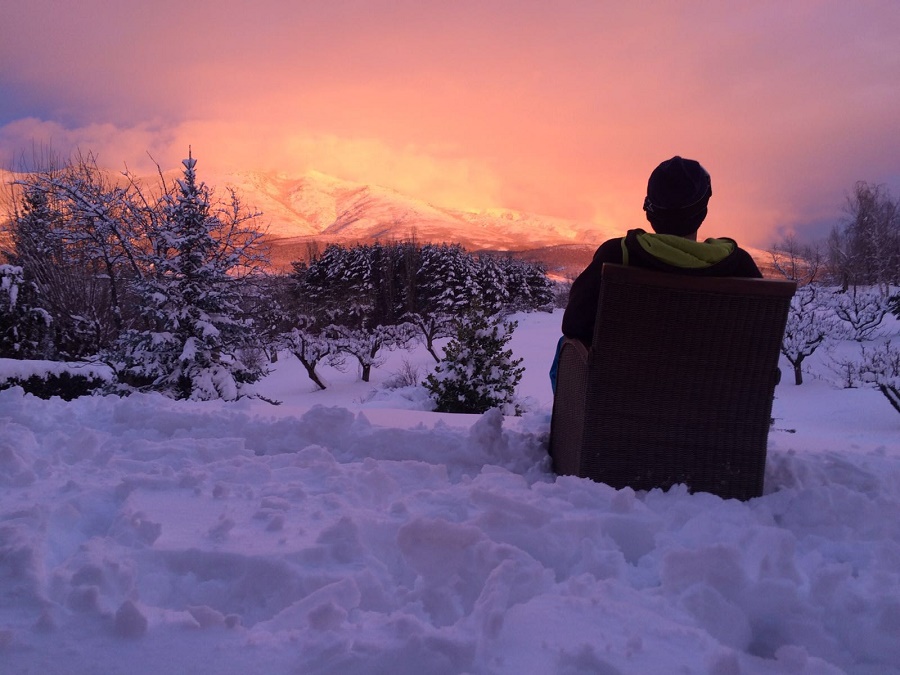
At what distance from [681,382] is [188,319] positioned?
23.6 ft

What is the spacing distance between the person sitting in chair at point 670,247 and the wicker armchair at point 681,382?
86 millimetres

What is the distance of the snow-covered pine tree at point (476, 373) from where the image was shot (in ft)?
25.4

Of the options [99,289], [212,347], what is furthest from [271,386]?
[212,347]

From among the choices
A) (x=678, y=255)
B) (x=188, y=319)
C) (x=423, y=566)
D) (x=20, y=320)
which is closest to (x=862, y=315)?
(x=188, y=319)

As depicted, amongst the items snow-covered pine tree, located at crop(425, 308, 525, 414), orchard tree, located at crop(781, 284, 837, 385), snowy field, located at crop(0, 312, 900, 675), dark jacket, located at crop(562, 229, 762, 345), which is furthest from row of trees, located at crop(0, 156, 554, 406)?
orchard tree, located at crop(781, 284, 837, 385)

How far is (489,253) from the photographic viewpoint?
1380 inches

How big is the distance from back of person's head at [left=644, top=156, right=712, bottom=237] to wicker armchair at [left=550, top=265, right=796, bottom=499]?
1.11 feet

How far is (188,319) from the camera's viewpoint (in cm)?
766

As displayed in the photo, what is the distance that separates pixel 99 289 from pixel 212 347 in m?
4.84

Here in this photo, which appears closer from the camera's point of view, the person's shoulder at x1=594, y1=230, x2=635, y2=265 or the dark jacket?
the dark jacket

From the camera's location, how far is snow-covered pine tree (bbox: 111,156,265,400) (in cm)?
750

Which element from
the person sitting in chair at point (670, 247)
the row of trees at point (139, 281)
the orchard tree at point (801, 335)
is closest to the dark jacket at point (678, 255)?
the person sitting in chair at point (670, 247)

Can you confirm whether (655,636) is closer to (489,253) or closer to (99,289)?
(99,289)

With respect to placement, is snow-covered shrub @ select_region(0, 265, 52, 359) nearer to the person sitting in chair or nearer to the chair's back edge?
the person sitting in chair
